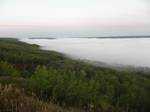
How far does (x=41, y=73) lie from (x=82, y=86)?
8.98 feet

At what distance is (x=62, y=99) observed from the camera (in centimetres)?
1526

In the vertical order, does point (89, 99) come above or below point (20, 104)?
below

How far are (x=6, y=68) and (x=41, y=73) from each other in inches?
155

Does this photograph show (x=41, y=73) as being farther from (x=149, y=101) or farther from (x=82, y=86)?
(x=149, y=101)

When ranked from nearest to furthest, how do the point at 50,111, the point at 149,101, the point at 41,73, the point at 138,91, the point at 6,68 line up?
the point at 50,111 → the point at 41,73 → the point at 6,68 → the point at 149,101 → the point at 138,91

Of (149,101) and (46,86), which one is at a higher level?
(46,86)

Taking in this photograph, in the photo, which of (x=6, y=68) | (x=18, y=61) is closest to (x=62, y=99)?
(x=6, y=68)

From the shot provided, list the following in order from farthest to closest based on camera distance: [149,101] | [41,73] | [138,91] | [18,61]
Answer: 1. [18,61]
2. [138,91]
3. [149,101]
4. [41,73]

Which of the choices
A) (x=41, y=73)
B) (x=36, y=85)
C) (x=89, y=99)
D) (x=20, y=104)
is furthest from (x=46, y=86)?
(x=20, y=104)

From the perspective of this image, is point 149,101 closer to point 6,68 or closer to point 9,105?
point 6,68

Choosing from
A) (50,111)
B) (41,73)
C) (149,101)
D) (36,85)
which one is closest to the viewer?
(50,111)

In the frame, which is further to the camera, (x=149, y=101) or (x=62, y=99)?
(x=149, y=101)

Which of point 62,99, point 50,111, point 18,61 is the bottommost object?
point 18,61

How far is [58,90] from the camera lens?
1567 cm
